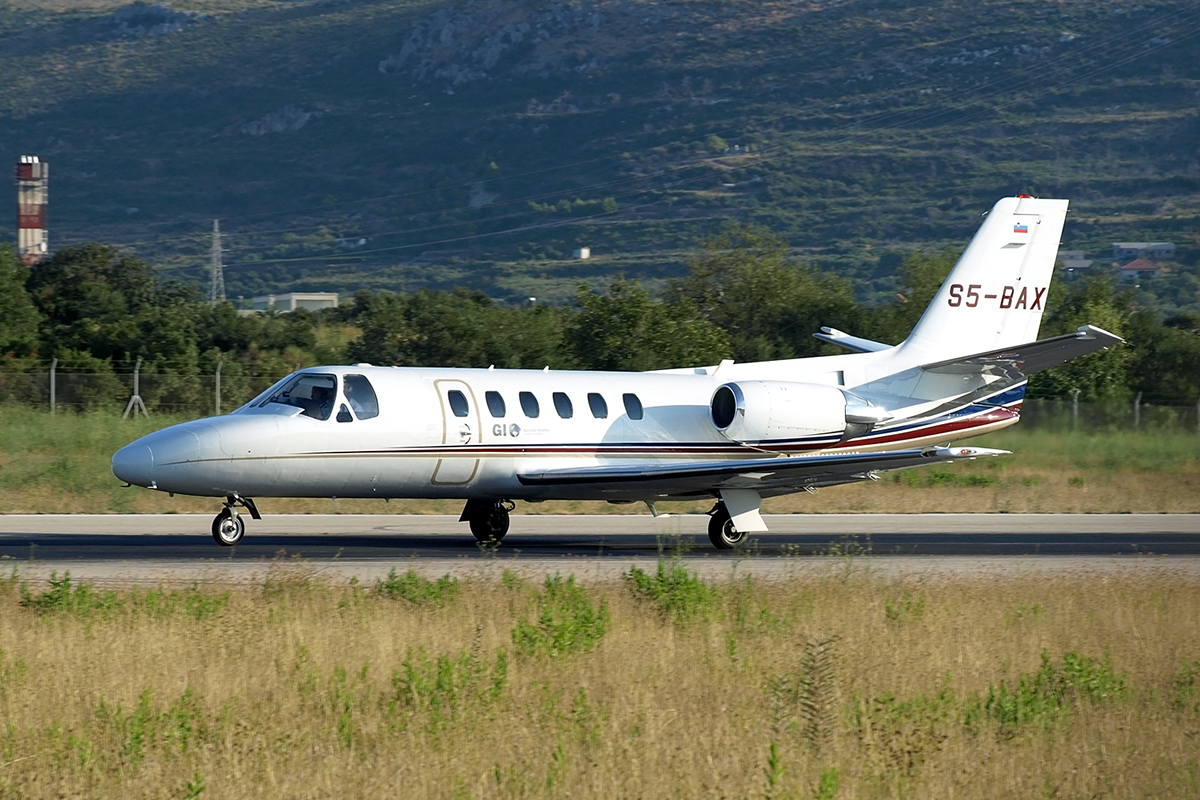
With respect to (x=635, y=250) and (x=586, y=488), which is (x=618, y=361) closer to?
(x=586, y=488)

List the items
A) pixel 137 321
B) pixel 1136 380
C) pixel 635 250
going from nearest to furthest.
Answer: pixel 137 321 → pixel 1136 380 → pixel 635 250

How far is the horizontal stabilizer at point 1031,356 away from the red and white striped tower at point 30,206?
96.1 meters

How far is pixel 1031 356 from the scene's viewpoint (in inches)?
910

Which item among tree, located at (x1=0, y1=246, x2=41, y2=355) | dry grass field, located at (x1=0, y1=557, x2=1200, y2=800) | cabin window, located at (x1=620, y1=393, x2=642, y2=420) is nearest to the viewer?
dry grass field, located at (x1=0, y1=557, x2=1200, y2=800)

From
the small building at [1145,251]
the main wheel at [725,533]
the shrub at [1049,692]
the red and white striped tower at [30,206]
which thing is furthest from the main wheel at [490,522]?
the small building at [1145,251]

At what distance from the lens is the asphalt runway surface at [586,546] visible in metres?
17.6

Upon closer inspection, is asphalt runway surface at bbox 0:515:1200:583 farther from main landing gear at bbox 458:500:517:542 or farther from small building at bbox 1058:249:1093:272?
small building at bbox 1058:249:1093:272

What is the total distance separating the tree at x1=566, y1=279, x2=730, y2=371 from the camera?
43.9m

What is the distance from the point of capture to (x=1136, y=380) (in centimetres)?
5397

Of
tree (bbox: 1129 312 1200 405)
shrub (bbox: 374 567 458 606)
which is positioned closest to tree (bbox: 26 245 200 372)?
shrub (bbox: 374 567 458 606)

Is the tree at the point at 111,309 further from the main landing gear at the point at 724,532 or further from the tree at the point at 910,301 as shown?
the main landing gear at the point at 724,532

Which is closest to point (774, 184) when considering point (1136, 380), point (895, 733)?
point (1136, 380)

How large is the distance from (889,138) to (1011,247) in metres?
178

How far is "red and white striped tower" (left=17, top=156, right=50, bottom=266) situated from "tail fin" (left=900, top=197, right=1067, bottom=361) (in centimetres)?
9478
